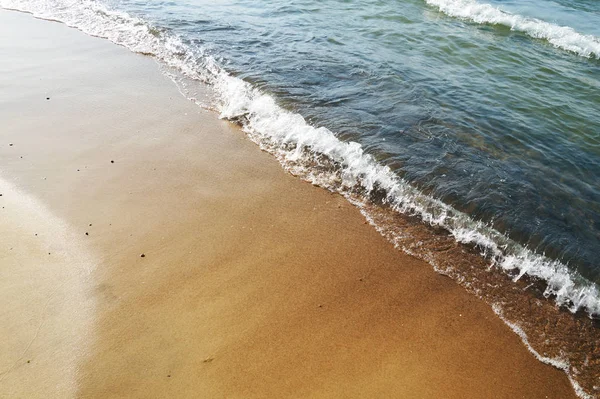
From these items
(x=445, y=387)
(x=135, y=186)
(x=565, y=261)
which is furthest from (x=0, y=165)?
(x=565, y=261)

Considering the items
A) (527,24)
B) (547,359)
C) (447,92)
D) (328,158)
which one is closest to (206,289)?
(328,158)

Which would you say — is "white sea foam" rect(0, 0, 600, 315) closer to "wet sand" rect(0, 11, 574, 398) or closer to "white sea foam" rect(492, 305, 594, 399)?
"wet sand" rect(0, 11, 574, 398)

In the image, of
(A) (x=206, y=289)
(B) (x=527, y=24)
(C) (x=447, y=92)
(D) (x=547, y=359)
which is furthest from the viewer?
(B) (x=527, y=24)

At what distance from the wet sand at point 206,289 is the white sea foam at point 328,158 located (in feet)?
1.47

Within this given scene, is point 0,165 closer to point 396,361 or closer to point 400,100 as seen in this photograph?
point 396,361

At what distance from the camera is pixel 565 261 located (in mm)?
4492

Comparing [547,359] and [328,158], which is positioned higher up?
[328,158]

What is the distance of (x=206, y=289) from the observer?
3.97 metres

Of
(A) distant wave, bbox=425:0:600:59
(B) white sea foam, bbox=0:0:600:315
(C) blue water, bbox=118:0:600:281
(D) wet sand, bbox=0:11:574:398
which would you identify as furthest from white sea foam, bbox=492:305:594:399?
(A) distant wave, bbox=425:0:600:59

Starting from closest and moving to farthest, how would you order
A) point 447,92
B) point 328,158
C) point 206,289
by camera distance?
point 206,289, point 328,158, point 447,92

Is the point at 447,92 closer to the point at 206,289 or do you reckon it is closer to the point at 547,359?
the point at 547,359

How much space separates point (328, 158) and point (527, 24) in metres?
9.86

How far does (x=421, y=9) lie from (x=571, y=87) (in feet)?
19.7

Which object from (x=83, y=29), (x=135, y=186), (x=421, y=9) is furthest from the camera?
(x=421, y=9)
